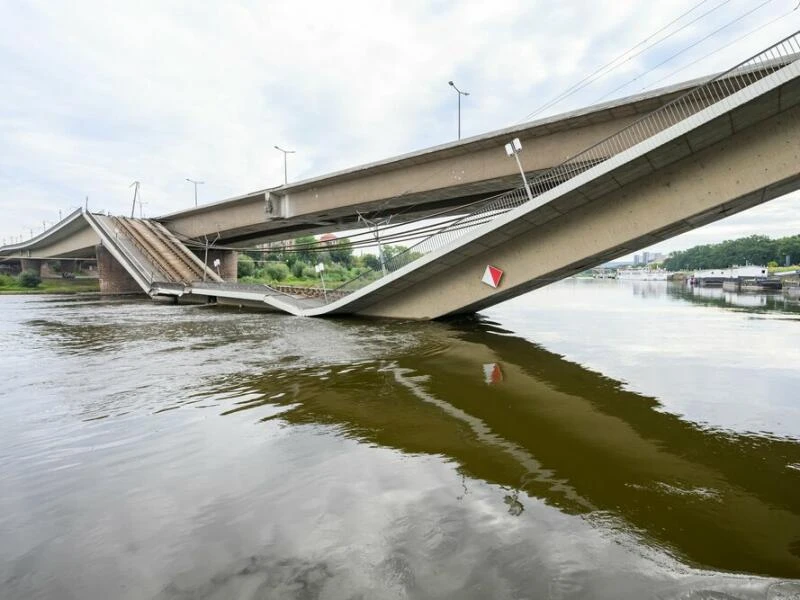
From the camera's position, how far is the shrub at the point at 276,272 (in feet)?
209

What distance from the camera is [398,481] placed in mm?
4117

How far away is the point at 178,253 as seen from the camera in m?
35.0

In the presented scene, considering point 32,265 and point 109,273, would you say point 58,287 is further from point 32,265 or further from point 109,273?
point 109,273

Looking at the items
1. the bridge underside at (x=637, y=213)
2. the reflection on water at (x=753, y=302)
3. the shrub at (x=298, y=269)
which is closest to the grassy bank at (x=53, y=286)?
the shrub at (x=298, y=269)

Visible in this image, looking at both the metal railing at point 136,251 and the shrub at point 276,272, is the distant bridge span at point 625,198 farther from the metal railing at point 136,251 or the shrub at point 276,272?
the shrub at point 276,272

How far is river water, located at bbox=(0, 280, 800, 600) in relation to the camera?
9.16 feet

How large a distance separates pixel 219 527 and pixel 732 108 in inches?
487

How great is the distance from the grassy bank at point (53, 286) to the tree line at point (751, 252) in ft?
400

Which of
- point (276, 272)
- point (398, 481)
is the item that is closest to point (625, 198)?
point (398, 481)

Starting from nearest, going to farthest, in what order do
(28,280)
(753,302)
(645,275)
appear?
(753,302) → (28,280) → (645,275)

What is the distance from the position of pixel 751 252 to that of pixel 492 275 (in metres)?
119

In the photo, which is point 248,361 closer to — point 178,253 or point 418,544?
point 418,544

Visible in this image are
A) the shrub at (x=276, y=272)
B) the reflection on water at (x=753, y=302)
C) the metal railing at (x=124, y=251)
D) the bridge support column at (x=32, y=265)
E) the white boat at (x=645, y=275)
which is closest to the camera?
the reflection on water at (x=753, y=302)

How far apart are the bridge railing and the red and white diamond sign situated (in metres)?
1.84
